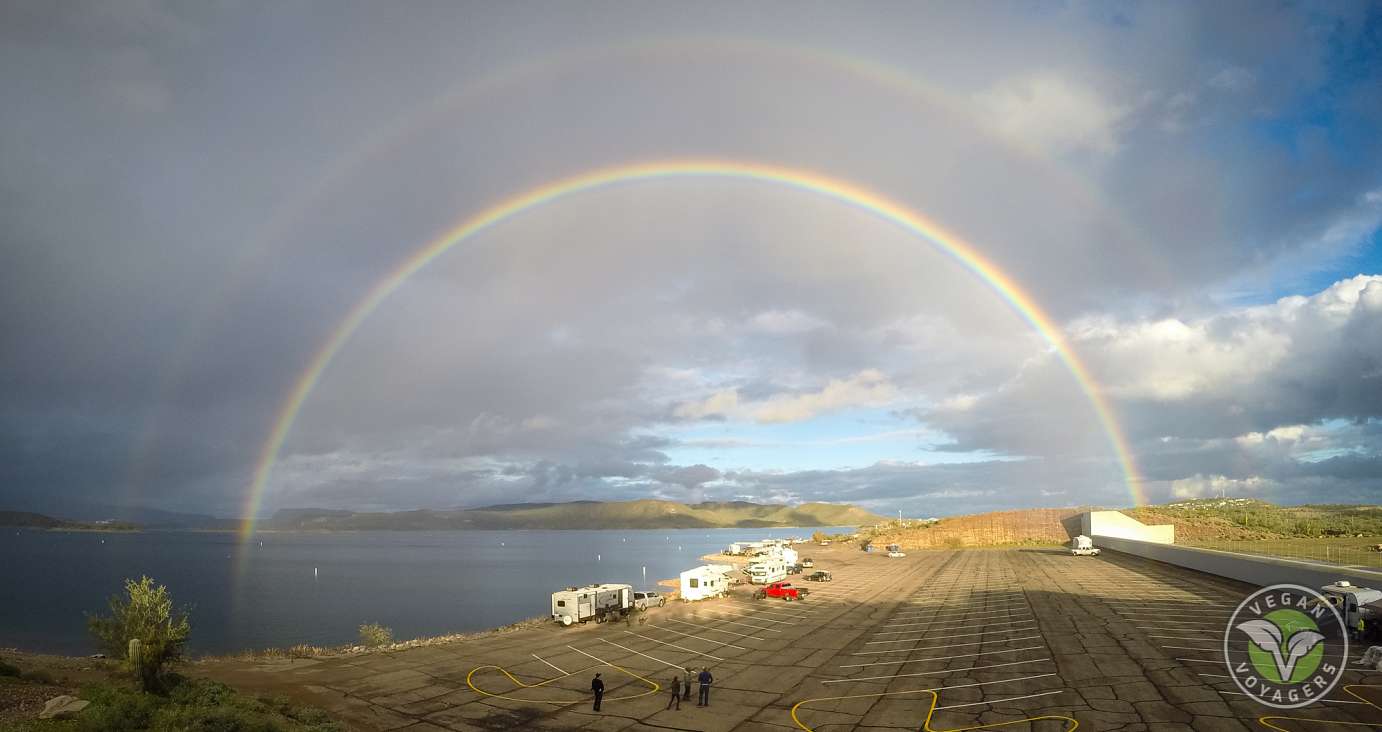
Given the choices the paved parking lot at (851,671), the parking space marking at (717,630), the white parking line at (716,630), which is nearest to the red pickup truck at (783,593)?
the paved parking lot at (851,671)

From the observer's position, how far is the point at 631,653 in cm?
4516

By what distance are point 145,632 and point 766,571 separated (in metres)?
61.7

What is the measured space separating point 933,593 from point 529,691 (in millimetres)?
46979

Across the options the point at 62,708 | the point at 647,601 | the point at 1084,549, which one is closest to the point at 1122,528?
the point at 1084,549

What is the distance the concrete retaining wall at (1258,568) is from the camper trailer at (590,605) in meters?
48.5

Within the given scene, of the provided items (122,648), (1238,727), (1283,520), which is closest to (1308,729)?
(1238,727)

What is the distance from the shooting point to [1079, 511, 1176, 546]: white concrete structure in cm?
11994

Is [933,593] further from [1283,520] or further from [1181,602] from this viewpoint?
[1283,520]

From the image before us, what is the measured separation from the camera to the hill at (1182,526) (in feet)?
371

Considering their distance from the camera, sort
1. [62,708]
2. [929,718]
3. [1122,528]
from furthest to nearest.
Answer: [1122,528] < [929,718] < [62,708]

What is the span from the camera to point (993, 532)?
16562 centimetres

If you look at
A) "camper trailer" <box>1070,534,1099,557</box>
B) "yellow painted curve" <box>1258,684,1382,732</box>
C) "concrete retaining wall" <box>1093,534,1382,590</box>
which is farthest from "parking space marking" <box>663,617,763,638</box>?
"camper trailer" <box>1070,534,1099,557</box>

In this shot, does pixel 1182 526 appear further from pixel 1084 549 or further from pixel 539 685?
pixel 539 685

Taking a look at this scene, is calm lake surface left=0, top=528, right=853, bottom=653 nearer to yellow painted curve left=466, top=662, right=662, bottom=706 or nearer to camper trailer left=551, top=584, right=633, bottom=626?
camper trailer left=551, top=584, right=633, bottom=626
